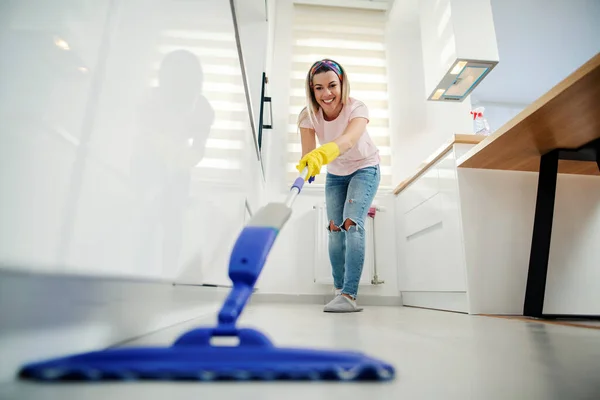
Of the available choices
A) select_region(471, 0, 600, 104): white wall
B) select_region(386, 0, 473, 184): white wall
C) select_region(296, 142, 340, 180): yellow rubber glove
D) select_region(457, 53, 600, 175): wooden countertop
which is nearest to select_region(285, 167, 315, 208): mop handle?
select_region(296, 142, 340, 180): yellow rubber glove

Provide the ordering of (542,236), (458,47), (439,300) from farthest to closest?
(458,47) → (439,300) → (542,236)

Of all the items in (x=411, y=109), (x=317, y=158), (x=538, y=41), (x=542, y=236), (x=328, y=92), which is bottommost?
(x=542, y=236)

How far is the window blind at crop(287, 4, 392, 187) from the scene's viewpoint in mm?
2822

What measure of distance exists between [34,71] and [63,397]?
10.8 inches

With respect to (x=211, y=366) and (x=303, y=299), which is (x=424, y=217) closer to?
(x=303, y=299)

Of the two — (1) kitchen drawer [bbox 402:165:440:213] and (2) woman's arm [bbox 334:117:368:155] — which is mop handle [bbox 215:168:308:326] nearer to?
(2) woman's arm [bbox 334:117:368:155]

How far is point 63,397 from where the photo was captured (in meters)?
0.25

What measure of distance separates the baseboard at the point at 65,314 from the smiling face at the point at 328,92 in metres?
1.24

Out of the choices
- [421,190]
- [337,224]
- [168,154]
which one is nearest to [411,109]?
[421,190]

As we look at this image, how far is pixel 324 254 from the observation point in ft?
7.61

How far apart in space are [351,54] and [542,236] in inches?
89.9

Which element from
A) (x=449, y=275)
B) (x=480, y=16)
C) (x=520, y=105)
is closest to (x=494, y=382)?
(x=449, y=275)

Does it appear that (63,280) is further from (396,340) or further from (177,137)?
(396,340)

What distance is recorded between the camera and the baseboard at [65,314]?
31 centimetres
